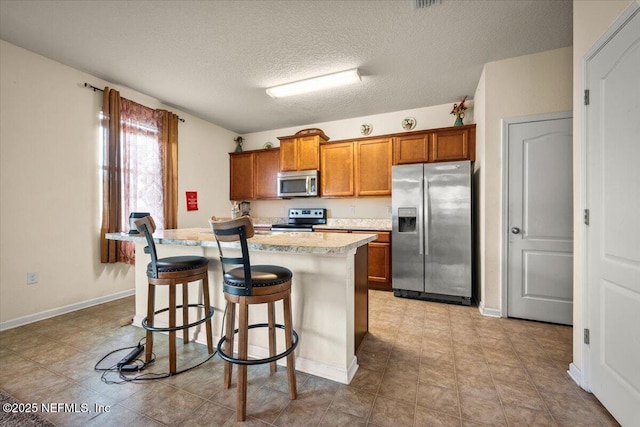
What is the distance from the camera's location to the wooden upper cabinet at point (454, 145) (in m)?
3.39

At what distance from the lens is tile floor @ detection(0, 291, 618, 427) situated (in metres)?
1.36

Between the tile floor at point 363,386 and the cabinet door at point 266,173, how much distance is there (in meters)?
3.00

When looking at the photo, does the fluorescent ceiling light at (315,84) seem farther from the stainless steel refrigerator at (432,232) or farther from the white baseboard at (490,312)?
the white baseboard at (490,312)

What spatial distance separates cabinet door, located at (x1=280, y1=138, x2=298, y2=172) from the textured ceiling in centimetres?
116

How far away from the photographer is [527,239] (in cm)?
259

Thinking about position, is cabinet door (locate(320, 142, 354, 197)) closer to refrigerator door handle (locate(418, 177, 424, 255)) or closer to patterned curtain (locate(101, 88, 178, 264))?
refrigerator door handle (locate(418, 177, 424, 255))

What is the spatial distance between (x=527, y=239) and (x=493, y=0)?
2.14 meters

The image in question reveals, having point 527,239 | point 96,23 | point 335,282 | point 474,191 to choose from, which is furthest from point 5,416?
point 474,191

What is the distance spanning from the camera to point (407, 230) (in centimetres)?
340

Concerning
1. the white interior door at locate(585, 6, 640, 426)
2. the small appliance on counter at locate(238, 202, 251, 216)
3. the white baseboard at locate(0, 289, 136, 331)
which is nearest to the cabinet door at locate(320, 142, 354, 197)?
the small appliance on counter at locate(238, 202, 251, 216)

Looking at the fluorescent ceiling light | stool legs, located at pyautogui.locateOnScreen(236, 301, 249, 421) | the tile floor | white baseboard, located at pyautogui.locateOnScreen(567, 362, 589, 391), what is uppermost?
the fluorescent ceiling light

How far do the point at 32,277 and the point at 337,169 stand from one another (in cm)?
388

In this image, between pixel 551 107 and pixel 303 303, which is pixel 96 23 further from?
pixel 551 107

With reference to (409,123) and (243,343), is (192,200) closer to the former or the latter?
(243,343)
